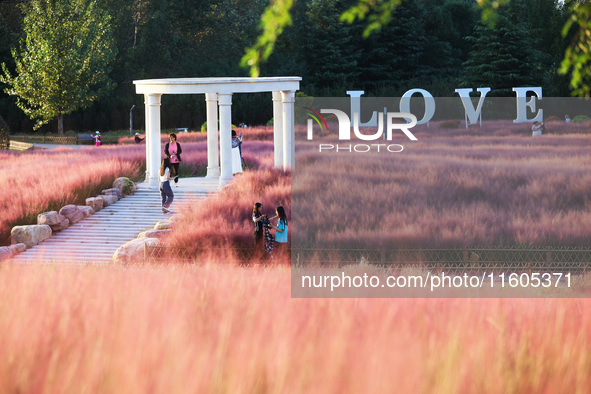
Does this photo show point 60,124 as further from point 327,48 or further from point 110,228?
point 110,228

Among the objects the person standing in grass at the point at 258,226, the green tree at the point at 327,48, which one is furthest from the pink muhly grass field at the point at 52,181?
the green tree at the point at 327,48

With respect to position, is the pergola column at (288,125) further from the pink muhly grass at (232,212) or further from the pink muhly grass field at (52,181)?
the pink muhly grass field at (52,181)

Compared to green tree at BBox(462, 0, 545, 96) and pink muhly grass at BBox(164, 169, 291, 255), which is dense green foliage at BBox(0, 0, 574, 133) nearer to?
green tree at BBox(462, 0, 545, 96)

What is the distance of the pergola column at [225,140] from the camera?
24828 millimetres

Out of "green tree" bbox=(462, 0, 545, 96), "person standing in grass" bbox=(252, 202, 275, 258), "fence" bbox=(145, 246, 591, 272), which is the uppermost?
"green tree" bbox=(462, 0, 545, 96)

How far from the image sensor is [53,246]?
2047 centimetres

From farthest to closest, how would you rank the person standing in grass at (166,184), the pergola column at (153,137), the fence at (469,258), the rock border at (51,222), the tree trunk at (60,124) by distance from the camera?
1. the tree trunk at (60,124)
2. the pergola column at (153,137)
3. the person standing in grass at (166,184)
4. the rock border at (51,222)
5. the fence at (469,258)

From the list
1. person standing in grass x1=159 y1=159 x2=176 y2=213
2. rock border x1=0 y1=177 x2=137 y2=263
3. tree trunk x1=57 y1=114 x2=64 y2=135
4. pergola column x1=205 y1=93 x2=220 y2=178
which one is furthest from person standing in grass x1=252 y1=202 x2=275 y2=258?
tree trunk x1=57 y1=114 x2=64 y2=135

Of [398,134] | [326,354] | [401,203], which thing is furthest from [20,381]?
[398,134]

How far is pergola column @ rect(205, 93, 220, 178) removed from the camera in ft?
91.1

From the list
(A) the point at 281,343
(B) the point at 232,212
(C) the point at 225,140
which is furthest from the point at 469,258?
(A) the point at 281,343

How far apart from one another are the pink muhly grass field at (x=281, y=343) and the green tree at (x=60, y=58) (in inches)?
1811

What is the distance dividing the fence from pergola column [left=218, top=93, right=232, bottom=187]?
7979 millimetres

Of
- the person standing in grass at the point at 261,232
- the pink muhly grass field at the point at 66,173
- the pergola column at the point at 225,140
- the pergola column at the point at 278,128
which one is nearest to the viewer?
the person standing in grass at the point at 261,232
